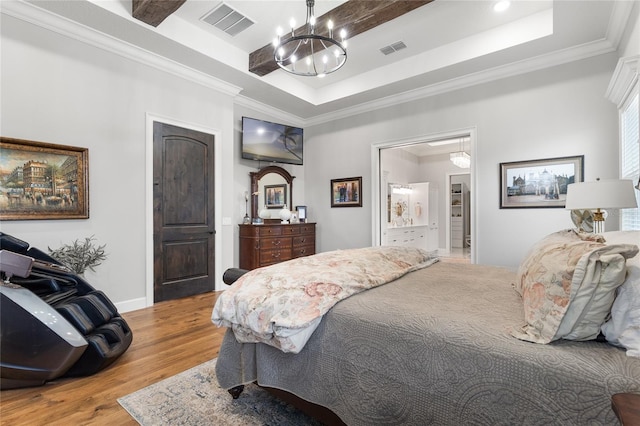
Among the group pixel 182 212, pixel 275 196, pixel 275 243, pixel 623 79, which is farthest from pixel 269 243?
pixel 623 79

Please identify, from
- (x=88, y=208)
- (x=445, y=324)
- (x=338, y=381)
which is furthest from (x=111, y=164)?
(x=445, y=324)

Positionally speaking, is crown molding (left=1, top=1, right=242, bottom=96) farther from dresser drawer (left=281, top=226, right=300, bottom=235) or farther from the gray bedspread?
the gray bedspread

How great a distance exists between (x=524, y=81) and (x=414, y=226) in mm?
4186

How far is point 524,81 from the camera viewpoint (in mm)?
3791

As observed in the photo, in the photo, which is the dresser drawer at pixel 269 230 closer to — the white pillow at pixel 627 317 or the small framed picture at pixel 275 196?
the small framed picture at pixel 275 196

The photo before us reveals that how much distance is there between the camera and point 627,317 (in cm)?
89

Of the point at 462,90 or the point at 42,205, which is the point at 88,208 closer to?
the point at 42,205

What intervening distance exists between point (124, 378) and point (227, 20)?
354cm

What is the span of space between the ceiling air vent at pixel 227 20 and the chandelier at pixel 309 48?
0.46 metres

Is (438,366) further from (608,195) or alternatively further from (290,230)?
(290,230)

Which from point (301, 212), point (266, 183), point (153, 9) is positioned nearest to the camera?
point (153, 9)

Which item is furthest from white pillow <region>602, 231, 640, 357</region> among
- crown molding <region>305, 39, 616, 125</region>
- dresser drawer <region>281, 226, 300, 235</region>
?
dresser drawer <region>281, 226, 300, 235</region>

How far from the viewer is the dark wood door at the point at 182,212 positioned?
12.2 feet

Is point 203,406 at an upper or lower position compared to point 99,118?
lower
